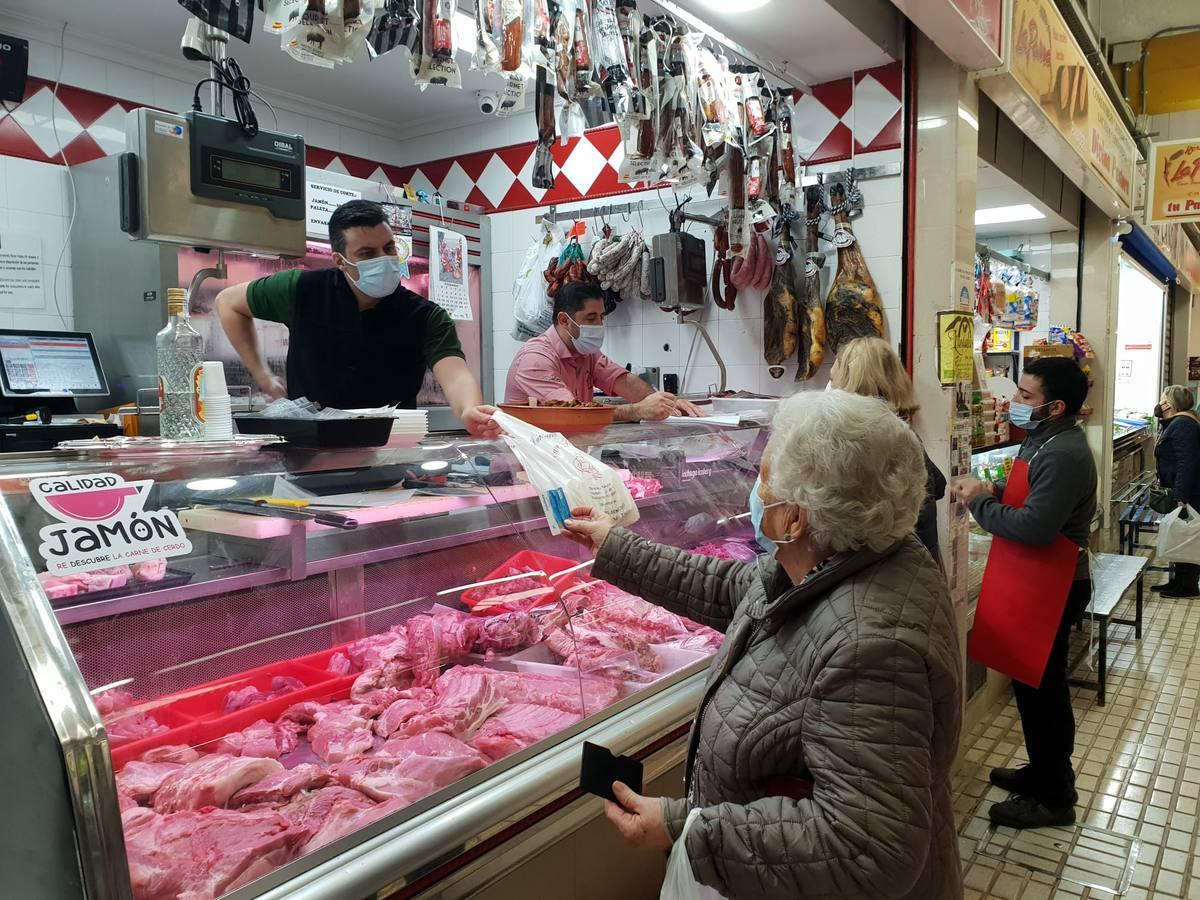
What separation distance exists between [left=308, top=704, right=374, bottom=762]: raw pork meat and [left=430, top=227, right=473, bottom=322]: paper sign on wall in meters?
4.50

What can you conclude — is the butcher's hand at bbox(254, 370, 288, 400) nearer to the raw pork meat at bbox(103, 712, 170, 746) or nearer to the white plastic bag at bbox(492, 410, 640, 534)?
the white plastic bag at bbox(492, 410, 640, 534)

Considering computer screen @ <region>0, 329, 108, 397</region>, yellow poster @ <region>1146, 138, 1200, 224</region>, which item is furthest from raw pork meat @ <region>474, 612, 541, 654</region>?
yellow poster @ <region>1146, 138, 1200, 224</region>

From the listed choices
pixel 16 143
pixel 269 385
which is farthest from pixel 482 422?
pixel 16 143

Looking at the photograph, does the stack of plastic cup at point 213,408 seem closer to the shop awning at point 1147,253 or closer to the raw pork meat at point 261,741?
the raw pork meat at point 261,741

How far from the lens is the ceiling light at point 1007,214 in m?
7.27

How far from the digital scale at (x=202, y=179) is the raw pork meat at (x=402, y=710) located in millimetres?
2229

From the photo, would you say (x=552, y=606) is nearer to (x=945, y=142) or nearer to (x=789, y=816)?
(x=789, y=816)

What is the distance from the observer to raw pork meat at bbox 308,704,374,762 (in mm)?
1846

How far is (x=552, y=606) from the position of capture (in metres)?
2.54

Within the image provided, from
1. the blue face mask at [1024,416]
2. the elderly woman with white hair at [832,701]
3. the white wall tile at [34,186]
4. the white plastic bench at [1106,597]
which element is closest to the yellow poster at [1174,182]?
the white plastic bench at [1106,597]

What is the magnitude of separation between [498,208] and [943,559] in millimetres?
4362

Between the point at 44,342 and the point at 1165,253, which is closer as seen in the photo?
the point at 44,342

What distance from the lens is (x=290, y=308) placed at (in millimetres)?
3500

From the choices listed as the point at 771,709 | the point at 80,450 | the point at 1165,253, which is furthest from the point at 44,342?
the point at 1165,253
